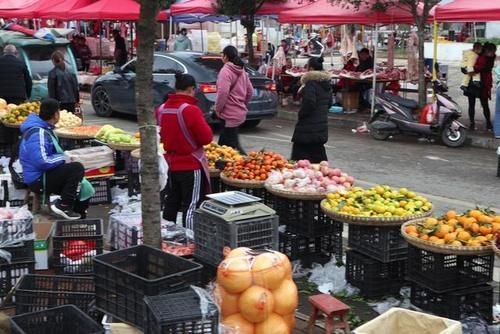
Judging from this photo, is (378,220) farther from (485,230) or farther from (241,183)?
(241,183)

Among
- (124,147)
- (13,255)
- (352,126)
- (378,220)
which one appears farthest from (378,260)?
(352,126)

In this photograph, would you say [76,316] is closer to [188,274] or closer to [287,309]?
[188,274]

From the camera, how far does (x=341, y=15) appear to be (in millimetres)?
16969

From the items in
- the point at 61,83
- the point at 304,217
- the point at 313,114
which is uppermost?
the point at 61,83

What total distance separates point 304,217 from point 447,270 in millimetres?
1676

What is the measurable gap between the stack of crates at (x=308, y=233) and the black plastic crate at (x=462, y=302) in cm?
137

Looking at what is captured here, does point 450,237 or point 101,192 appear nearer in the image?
point 450,237

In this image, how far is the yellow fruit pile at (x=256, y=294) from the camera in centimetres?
468

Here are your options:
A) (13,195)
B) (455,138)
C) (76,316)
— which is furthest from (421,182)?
(76,316)

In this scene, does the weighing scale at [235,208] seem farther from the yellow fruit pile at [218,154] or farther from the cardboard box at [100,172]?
the cardboard box at [100,172]

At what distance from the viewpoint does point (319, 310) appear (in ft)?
17.5

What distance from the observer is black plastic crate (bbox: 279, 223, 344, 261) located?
6906 millimetres

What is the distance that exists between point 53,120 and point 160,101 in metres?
8.38

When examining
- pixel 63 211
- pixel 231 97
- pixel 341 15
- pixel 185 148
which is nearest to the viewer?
pixel 185 148
